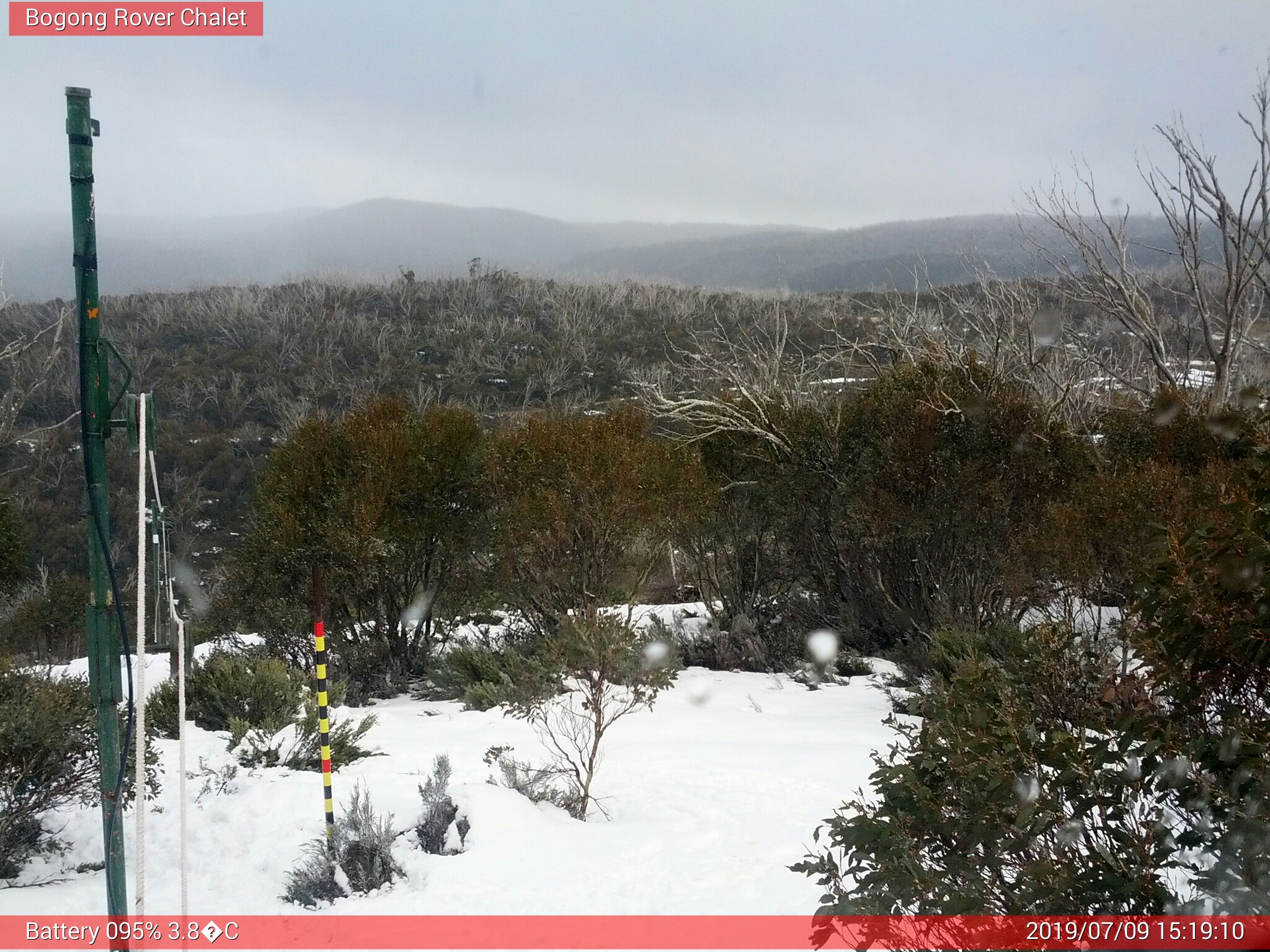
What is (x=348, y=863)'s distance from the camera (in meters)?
4.30

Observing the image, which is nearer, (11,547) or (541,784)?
(541,784)

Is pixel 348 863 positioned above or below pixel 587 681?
below

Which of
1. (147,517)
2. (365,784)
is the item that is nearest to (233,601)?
(365,784)

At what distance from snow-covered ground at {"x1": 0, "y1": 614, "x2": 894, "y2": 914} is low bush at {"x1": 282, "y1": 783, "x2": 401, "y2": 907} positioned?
0.08m

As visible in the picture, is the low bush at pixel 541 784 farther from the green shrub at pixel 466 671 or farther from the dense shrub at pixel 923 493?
the dense shrub at pixel 923 493

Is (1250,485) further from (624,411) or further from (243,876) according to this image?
(624,411)

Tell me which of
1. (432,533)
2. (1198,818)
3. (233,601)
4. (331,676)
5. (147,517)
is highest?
(147,517)

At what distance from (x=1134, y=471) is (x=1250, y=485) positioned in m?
7.10

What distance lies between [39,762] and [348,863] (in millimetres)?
1617

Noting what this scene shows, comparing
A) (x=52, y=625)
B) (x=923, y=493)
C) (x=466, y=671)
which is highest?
(x=923, y=493)

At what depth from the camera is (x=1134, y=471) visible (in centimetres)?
891

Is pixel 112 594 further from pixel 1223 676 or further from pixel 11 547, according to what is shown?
pixel 11 547

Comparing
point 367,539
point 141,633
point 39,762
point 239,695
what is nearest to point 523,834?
point 39,762

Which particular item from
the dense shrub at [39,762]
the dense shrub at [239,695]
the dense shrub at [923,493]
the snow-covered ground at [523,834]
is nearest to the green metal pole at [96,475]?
the snow-covered ground at [523,834]
